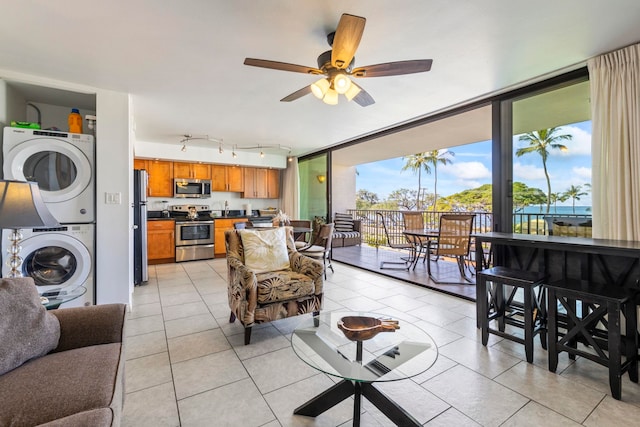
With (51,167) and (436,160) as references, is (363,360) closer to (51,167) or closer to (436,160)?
(51,167)

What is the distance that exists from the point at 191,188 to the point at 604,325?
638 cm

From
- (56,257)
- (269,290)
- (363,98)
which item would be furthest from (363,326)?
(56,257)

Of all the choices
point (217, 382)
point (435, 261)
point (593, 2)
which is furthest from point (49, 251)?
point (435, 261)

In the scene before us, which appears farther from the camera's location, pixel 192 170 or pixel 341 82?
pixel 192 170

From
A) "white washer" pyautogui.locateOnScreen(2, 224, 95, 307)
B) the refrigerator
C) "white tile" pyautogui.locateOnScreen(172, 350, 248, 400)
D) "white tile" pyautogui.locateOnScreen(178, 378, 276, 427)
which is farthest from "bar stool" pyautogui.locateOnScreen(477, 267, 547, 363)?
the refrigerator

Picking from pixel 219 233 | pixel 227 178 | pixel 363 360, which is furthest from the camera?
pixel 227 178

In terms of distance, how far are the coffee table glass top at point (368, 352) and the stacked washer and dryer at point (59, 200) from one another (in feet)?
8.13

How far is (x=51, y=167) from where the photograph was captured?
2791 millimetres

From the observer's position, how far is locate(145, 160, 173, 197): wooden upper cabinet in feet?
18.6

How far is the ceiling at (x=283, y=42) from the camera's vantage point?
176 cm

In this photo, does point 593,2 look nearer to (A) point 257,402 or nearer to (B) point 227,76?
(B) point 227,76

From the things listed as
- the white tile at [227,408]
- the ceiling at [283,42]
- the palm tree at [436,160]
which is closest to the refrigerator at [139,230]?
the ceiling at [283,42]

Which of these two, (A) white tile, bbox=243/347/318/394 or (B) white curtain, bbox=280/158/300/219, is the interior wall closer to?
(B) white curtain, bbox=280/158/300/219

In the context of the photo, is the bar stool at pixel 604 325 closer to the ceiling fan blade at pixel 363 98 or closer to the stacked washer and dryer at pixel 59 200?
the ceiling fan blade at pixel 363 98
